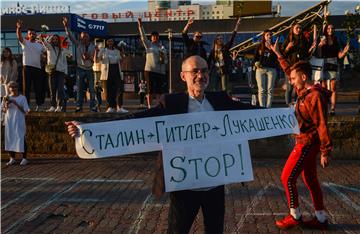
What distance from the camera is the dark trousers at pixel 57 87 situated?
12.0 metres

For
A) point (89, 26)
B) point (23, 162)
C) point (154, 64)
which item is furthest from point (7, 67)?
point (89, 26)

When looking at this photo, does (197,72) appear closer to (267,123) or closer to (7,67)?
(267,123)

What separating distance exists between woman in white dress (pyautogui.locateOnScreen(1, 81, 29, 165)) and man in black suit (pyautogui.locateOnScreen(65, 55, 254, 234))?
7.06 meters

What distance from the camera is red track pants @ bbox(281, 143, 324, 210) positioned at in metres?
5.69

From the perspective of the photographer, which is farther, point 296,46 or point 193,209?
point 296,46

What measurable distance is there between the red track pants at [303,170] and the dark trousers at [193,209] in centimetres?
198

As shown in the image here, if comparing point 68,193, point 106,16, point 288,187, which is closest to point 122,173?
point 68,193

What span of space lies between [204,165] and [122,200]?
353cm

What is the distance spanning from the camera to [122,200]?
7297 mm

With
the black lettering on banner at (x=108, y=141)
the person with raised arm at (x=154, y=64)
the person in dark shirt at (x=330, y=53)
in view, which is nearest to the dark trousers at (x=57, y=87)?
the person with raised arm at (x=154, y=64)

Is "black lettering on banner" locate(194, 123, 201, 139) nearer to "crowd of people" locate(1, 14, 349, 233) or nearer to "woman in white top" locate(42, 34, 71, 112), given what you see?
"crowd of people" locate(1, 14, 349, 233)

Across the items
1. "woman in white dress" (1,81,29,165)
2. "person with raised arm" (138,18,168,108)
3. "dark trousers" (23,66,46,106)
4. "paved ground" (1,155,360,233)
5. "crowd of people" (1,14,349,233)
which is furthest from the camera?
"dark trousers" (23,66,46,106)

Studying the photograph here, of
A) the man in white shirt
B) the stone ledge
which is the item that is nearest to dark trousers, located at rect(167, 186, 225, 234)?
the stone ledge

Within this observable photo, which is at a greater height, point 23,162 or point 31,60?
point 31,60
